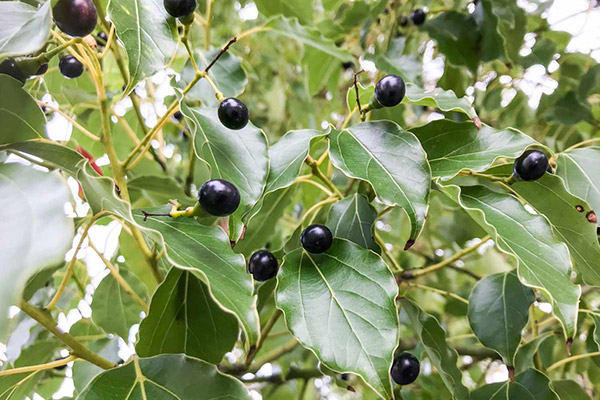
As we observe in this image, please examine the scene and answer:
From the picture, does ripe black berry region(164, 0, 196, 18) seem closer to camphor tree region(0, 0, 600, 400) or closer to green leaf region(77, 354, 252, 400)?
camphor tree region(0, 0, 600, 400)

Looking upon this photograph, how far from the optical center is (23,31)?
432mm

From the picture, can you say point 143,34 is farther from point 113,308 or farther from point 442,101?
point 113,308

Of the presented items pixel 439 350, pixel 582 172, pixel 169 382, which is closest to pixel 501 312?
pixel 439 350

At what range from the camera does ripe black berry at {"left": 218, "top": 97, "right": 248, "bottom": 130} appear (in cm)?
52

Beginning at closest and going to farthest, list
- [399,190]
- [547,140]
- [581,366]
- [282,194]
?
[399,190]
[282,194]
[581,366]
[547,140]

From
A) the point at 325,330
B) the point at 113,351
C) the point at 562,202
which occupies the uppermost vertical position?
the point at 562,202

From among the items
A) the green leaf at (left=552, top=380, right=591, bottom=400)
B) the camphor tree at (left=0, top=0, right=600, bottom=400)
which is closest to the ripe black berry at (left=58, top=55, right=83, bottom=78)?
the camphor tree at (left=0, top=0, right=600, bottom=400)

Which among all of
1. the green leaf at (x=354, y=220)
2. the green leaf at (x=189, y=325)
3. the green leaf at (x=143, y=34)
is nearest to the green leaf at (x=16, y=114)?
the green leaf at (x=143, y=34)

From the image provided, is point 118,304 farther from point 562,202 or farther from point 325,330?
point 562,202

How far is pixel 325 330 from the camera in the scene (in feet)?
1.64

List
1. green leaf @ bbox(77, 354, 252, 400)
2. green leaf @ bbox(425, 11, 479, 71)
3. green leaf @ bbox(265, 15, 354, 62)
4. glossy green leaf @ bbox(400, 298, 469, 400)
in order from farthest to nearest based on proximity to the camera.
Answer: green leaf @ bbox(425, 11, 479, 71), green leaf @ bbox(265, 15, 354, 62), glossy green leaf @ bbox(400, 298, 469, 400), green leaf @ bbox(77, 354, 252, 400)

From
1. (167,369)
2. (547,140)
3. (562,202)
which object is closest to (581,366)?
(547,140)

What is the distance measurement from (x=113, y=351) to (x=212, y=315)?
11.0 inches

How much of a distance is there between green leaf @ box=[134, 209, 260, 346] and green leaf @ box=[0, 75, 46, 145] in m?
0.13
